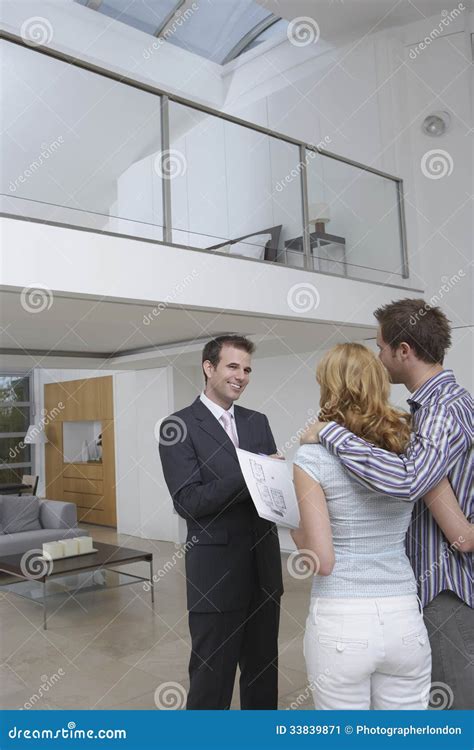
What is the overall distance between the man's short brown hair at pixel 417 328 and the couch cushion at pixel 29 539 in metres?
5.44

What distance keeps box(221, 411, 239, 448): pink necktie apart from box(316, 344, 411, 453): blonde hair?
3.05 ft

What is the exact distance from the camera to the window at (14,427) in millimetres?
11844

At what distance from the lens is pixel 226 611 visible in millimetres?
2172

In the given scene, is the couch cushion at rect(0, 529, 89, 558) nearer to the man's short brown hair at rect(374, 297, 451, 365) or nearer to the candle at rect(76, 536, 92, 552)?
the candle at rect(76, 536, 92, 552)

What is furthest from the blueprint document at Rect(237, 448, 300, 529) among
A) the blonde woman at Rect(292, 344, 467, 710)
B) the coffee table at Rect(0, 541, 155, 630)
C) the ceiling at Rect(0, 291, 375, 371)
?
the coffee table at Rect(0, 541, 155, 630)

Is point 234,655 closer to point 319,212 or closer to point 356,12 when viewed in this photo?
point 319,212

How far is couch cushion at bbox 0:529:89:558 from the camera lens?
6.23 m

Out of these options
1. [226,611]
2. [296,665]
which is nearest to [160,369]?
[296,665]

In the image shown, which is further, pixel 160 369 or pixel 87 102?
pixel 160 369

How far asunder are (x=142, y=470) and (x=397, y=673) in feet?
23.3
